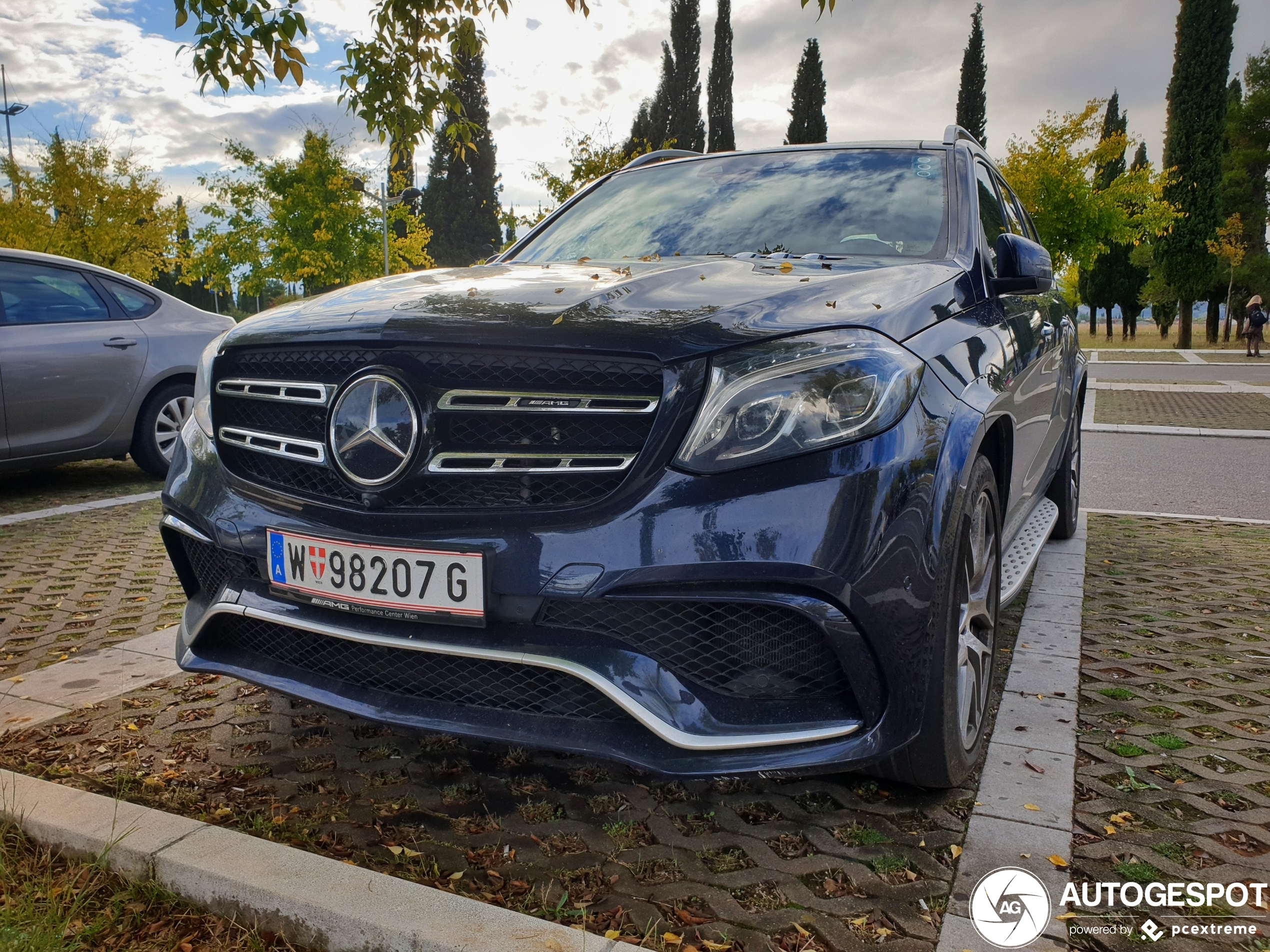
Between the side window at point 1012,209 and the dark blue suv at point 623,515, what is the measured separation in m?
2.02

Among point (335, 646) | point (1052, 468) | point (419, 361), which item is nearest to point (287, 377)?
point (419, 361)

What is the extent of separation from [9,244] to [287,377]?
116 feet

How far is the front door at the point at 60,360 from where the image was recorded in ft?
20.2

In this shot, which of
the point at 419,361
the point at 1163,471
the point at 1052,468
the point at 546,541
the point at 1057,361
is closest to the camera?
the point at 546,541

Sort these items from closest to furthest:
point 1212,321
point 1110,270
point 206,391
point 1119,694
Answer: point 206,391 → point 1119,694 → point 1212,321 → point 1110,270

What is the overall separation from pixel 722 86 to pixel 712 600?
4993 centimetres

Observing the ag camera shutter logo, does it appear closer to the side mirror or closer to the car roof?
the side mirror

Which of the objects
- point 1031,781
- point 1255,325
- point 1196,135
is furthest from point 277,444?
point 1196,135

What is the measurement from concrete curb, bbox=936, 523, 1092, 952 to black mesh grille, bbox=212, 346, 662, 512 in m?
1.14

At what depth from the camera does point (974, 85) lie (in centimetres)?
4128

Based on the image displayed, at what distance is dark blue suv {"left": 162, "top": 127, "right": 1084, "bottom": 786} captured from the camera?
1.89 meters

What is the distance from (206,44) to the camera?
3.87 meters

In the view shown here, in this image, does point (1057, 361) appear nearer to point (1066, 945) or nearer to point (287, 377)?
point (1066, 945)

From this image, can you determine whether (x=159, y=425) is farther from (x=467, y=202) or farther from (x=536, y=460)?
(x=467, y=202)
